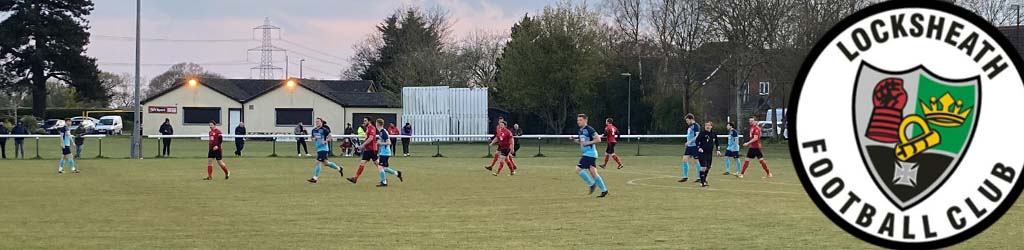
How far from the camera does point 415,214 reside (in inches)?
666

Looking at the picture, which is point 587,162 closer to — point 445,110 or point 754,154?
point 754,154

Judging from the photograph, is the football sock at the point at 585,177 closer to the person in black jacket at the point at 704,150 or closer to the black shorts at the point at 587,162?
the black shorts at the point at 587,162

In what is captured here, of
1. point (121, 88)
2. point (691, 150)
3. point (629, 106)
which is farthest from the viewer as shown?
point (121, 88)

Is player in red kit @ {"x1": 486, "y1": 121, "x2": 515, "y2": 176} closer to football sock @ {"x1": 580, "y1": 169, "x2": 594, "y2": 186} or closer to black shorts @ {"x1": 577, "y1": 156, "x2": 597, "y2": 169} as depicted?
football sock @ {"x1": 580, "y1": 169, "x2": 594, "y2": 186}

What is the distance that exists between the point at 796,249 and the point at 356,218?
6.82 m

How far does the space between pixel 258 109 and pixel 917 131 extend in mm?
73333

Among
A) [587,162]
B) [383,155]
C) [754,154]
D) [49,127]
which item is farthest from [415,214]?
[49,127]

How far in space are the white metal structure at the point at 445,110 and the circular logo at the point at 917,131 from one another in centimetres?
6516

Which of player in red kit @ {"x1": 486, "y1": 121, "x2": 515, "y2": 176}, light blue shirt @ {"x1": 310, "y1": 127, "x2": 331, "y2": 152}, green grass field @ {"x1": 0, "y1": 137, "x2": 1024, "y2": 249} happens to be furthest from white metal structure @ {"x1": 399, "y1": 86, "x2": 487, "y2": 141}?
light blue shirt @ {"x1": 310, "y1": 127, "x2": 331, "y2": 152}

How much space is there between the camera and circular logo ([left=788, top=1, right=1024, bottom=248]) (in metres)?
2.22

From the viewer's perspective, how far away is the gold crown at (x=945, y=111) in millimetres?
2217

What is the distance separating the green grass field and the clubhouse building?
4422 centimetres

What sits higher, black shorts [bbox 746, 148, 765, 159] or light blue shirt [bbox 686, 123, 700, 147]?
light blue shirt [bbox 686, 123, 700, 147]

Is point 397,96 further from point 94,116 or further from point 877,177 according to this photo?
point 877,177
